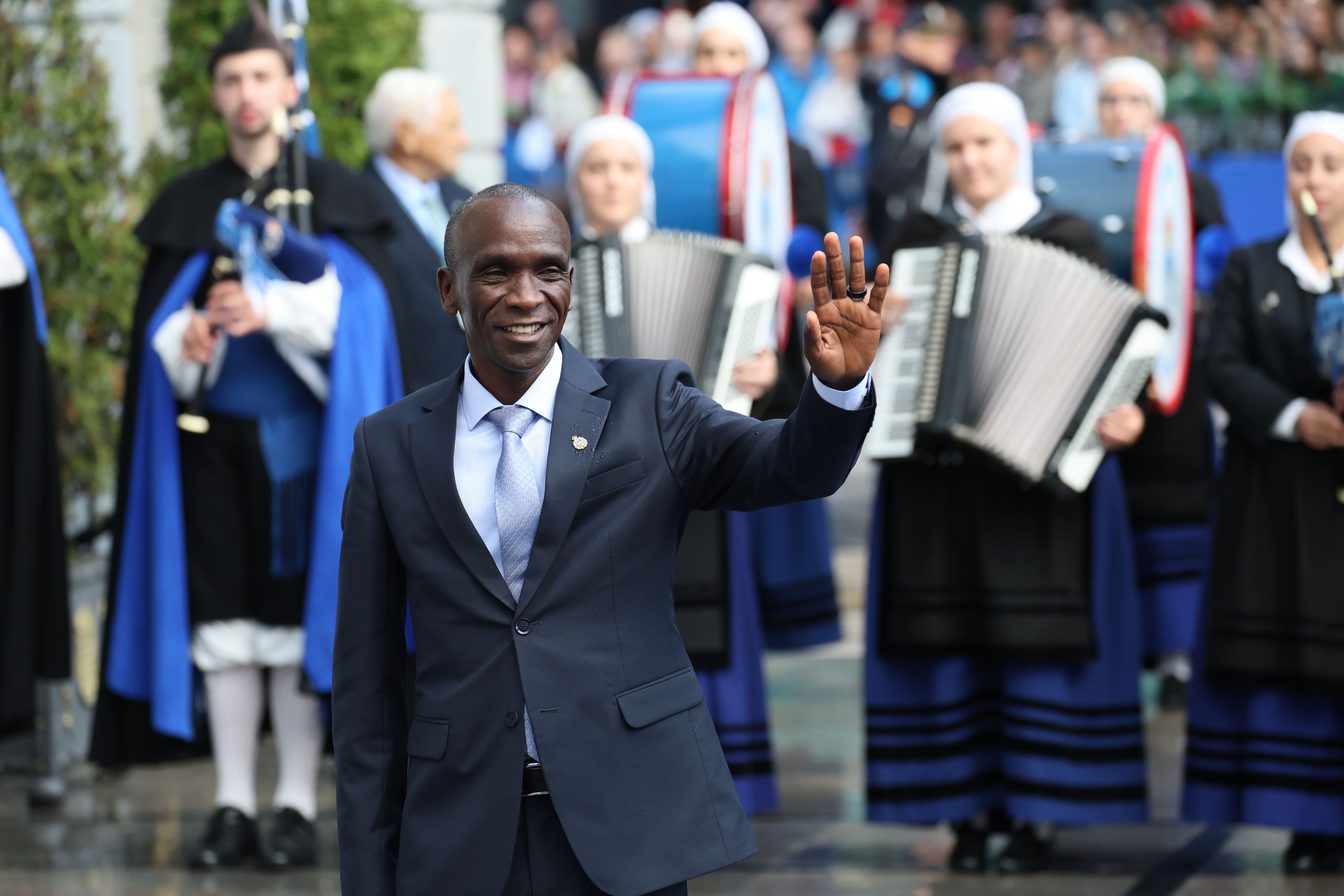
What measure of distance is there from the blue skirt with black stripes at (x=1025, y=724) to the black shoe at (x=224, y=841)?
179 cm

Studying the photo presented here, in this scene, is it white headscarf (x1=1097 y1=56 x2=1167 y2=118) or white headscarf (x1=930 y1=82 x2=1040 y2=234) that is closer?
white headscarf (x1=930 y1=82 x2=1040 y2=234)

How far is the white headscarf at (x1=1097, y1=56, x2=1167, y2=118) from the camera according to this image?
746 cm

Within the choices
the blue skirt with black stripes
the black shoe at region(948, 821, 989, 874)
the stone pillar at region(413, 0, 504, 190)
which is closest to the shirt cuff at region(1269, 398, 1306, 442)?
the blue skirt with black stripes

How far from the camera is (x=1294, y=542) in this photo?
5.19 metres

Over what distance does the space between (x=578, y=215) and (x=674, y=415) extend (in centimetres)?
316

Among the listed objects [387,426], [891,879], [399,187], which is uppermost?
[399,187]

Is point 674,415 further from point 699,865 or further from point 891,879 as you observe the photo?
→ point 891,879

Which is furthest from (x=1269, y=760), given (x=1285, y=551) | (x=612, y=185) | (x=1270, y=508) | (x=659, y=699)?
(x=659, y=699)

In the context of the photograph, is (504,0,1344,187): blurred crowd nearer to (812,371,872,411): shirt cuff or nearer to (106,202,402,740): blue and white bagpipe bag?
(106,202,402,740): blue and white bagpipe bag

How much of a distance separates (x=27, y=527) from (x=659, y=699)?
353cm

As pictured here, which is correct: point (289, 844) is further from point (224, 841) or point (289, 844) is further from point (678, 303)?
point (678, 303)

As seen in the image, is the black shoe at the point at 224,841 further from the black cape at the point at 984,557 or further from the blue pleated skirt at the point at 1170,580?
the blue pleated skirt at the point at 1170,580

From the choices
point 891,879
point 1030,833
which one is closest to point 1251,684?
point 1030,833

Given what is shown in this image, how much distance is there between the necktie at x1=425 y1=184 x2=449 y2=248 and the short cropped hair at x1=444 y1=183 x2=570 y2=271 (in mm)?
3376
